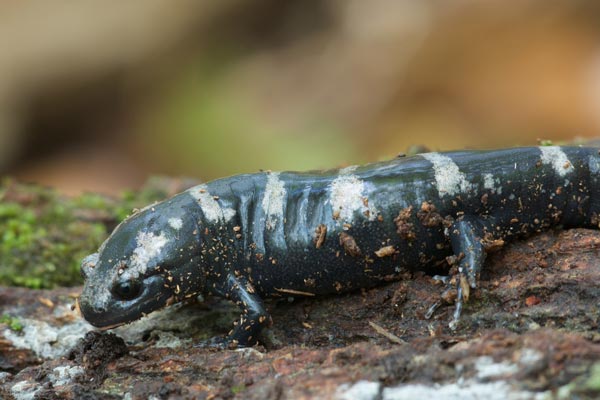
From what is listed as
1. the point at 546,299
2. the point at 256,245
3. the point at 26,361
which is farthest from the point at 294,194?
the point at 26,361

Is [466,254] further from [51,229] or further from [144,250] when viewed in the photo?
[51,229]

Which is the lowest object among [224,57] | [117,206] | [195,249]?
[195,249]

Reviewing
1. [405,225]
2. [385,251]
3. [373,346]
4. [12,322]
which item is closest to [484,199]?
[405,225]

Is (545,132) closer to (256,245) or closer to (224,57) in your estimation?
(224,57)

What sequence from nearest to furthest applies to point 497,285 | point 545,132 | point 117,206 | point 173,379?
point 173,379
point 497,285
point 117,206
point 545,132

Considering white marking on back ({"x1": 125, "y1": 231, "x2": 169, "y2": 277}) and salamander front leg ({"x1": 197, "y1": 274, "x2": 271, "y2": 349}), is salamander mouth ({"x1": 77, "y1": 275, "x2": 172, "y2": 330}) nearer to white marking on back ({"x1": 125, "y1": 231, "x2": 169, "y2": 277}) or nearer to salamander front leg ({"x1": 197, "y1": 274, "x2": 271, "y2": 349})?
white marking on back ({"x1": 125, "y1": 231, "x2": 169, "y2": 277})

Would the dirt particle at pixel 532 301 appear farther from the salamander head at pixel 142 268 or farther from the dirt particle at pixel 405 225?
the salamander head at pixel 142 268
